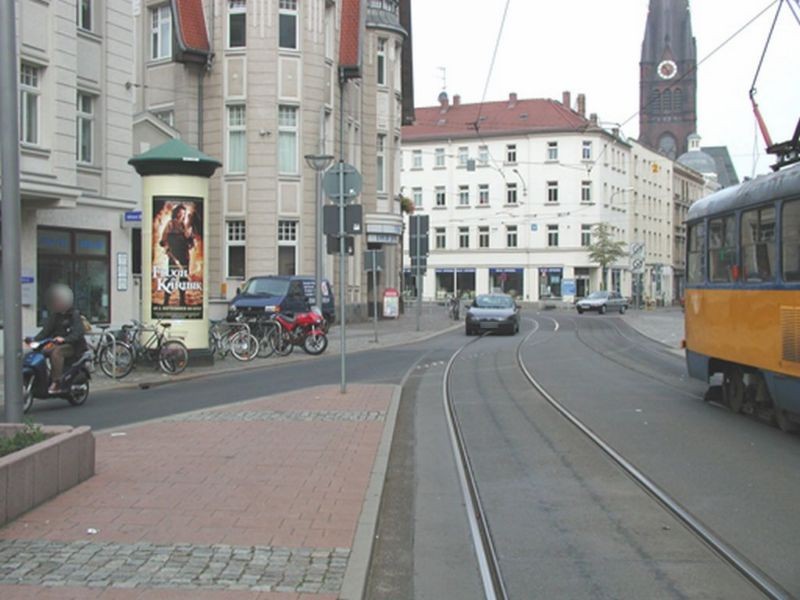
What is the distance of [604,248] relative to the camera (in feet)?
241

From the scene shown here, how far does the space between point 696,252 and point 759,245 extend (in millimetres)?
2738

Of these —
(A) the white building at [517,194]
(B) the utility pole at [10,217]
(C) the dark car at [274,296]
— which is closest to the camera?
(B) the utility pole at [10,217]

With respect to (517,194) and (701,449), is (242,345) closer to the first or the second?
(701,449)

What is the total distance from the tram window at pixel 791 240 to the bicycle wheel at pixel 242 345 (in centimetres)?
1375

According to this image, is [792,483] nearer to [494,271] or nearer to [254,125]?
[254,125]

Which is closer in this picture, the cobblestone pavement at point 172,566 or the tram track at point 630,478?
the cobblestone pavement at point 172,566

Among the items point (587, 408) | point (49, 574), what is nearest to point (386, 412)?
point (587, 408)

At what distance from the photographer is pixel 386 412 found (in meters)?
→ 12.3

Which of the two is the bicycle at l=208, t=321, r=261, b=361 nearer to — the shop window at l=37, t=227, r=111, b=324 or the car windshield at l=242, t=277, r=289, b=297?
the shop window at l=37, t=227, r=111, b=324

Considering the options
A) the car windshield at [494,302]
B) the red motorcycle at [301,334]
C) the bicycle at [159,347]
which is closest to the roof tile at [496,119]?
the car windshield at [494,302]

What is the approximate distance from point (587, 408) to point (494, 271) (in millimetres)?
68574

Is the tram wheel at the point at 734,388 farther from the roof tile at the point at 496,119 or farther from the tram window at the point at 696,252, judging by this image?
the roof tile at the point at 496,119

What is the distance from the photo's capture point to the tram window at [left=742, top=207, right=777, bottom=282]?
418 inches

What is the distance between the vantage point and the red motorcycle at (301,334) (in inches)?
907
